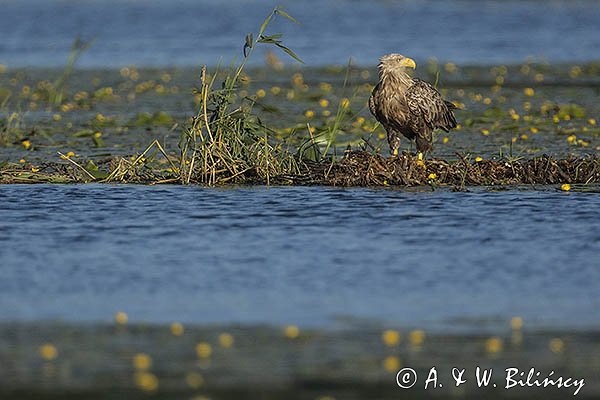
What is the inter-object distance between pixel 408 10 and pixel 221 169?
157 feet

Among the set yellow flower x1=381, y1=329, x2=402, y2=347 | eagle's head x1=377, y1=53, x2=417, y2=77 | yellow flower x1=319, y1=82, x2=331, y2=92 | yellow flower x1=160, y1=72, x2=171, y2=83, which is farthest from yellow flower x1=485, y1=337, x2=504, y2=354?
yellow flower x1=160, y1=72, x2=171, y2=83

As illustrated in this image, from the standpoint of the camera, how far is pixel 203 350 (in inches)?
277

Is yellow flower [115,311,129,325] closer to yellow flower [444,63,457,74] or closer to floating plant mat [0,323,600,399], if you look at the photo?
floating plant mat [0,323,600,399]

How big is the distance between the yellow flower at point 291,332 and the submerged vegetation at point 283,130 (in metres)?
4.69

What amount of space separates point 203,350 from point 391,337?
1.07 m

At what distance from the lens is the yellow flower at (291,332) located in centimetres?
735

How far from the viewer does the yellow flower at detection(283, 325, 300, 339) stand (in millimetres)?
7348

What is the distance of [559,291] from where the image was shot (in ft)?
27.5

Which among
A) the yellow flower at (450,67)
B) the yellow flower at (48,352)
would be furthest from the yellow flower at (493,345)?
the yellow flower at (450,67)

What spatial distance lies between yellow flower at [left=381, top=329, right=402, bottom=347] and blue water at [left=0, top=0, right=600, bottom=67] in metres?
13.9

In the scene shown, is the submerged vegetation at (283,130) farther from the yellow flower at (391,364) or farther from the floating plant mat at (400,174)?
the yellow flower at (391,364)

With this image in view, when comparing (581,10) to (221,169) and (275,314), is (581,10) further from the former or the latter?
(275,314)

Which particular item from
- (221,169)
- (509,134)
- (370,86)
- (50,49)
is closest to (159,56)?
(50,49)

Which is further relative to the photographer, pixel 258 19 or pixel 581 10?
pixel 581 10
